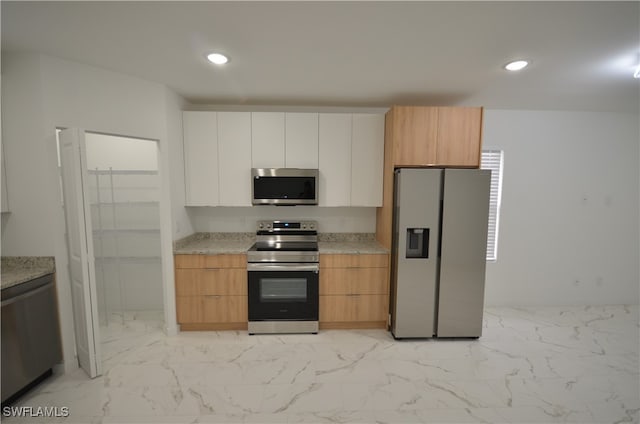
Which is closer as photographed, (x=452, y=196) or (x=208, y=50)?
(x=208, y=50)

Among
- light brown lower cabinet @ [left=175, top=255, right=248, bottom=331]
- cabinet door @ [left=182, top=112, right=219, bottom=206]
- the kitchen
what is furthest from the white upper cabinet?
light brown lower cabinet @ [left=175, top=255, right=248, bottom=331]

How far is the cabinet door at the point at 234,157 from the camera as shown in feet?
9.47

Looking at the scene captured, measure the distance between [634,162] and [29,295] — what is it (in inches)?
255

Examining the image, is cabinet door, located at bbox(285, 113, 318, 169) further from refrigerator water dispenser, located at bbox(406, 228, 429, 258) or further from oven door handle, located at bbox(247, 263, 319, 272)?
refrigerator water dispenser, located at bbox(406, 228, 429, 258)

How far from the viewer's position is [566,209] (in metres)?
3.35

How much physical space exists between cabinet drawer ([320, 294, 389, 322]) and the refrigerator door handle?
57 centimetres

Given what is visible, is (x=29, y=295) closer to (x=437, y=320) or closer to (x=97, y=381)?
(x=97, y=381)

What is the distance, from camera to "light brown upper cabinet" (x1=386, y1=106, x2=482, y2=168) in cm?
263

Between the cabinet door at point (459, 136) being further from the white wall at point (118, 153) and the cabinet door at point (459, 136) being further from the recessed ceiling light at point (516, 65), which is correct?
the white wall at point (118, 153)

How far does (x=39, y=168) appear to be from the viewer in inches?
Answer: 78.2

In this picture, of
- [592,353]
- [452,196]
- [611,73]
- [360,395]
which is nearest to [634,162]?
[611,73]

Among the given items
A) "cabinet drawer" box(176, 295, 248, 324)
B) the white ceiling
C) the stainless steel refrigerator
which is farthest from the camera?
"cabinet drawer" box(176, 295, 248, 324)

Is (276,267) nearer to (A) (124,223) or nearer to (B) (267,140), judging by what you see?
(B) (267,140)

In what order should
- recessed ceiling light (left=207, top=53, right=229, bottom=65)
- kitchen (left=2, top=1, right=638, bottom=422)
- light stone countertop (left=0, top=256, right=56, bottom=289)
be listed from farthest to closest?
kitchen (left=2, top=1, right=638, bottom=422)
light stone countertop (left=0, top=256, right=56, bottom=289)
recessed ceiling light (left=207, top=53, right=229, bottom=65)
